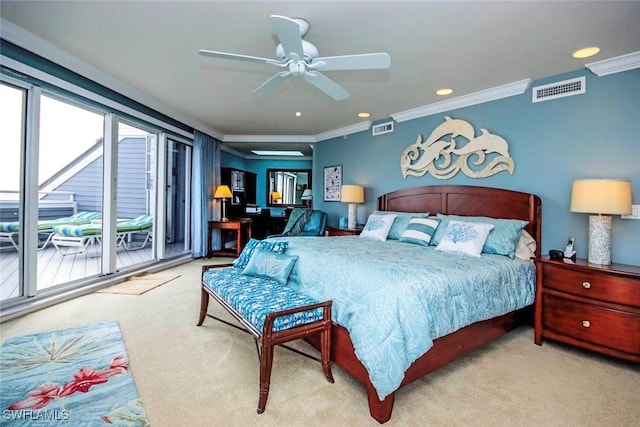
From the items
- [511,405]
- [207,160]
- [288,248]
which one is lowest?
[511,405]

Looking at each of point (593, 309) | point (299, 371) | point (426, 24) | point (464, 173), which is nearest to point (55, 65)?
point (426, 24)

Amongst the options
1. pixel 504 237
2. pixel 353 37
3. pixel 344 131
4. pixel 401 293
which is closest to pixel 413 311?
pixel 401 293

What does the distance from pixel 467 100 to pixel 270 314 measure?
3539 mm

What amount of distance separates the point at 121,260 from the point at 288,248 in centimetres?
368

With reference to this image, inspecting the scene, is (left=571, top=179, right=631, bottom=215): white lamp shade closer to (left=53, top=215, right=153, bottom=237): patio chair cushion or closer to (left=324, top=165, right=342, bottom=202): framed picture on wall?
(left=324, top=165, right=342, bottom=202): framed picture on wall

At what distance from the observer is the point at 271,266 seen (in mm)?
2582

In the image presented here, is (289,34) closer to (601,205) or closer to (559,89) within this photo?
(601,205)

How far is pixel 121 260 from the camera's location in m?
4.97

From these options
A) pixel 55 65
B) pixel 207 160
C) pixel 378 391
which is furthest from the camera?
pixel 207 160

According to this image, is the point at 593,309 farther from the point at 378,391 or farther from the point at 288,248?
the point at 288,248

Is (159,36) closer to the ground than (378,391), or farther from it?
farther from it

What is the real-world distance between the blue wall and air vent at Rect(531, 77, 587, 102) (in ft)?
0.13

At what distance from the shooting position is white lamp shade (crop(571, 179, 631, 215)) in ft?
7.71

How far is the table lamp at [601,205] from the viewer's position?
235 centimetres
